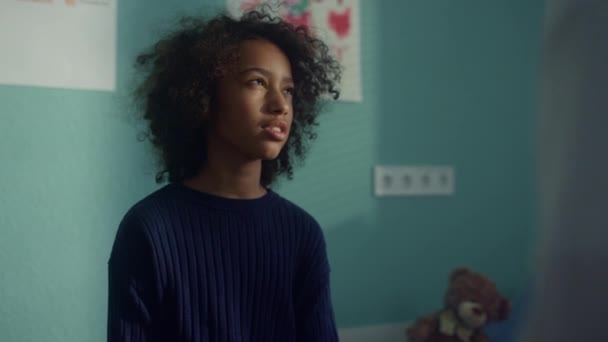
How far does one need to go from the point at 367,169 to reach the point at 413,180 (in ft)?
0.51

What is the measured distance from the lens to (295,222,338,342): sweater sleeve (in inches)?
35.4

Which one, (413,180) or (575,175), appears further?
(413,180)

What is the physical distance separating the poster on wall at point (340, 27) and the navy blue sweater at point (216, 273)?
0.73m

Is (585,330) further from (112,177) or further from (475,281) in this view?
(475,281)

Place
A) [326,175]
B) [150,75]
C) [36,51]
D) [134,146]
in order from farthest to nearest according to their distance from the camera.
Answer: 1. [326,175]
2. [134,146]
3. [36,51]
4. [150,75]

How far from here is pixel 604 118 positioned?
177 millimetres

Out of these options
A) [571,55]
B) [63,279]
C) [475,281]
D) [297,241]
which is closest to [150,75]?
[297,241]

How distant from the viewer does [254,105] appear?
84 cm

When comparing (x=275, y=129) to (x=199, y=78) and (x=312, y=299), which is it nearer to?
(x=199, y=78)

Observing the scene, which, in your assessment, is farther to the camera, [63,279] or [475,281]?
[475,281]

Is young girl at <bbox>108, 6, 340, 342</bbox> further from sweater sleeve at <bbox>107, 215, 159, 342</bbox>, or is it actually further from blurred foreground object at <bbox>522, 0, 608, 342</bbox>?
blurred foreground object at <bbox>522, 0, 608, 342</bbox>

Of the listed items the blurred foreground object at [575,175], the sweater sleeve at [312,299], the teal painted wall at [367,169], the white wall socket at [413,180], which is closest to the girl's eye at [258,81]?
the sweater sleeve at [312,299]

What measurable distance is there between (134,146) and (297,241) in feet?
1.90

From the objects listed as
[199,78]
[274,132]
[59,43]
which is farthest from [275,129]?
[59,43]
